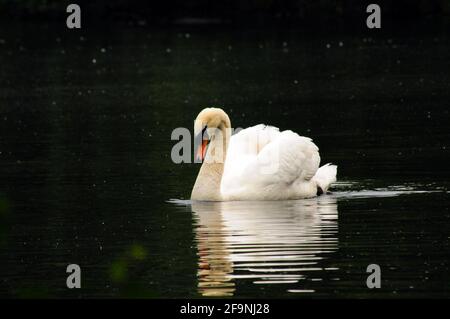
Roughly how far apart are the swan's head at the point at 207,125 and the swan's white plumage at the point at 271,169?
1.36 ft

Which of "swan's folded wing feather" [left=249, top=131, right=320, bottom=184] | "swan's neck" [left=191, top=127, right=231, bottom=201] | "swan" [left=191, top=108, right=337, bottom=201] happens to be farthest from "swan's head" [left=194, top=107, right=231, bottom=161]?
"swan's folded wing feather" [left=249, top=131, right=320, bottom=184]

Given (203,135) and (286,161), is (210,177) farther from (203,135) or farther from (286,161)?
(286,161)

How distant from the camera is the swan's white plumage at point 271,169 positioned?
19156 mm

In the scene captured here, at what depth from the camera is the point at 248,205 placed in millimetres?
19047

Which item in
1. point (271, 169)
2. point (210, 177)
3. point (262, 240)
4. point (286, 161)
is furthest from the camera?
point (210, 177)

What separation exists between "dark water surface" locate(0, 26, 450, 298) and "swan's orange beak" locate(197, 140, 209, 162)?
0.62m

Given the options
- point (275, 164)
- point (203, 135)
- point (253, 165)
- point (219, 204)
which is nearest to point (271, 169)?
point (275, 164)


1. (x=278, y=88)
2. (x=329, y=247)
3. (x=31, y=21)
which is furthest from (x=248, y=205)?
(x=31, y=21)

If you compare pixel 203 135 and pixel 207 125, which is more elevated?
pixel 207 125

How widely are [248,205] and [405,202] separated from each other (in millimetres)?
1993

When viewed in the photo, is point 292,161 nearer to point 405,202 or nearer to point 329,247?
point 405,202

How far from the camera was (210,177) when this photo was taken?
763 inches

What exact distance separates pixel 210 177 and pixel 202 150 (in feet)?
1.46

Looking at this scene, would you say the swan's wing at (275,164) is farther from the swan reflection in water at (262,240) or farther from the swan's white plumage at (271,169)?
the swan reflection in water at (262,240)
